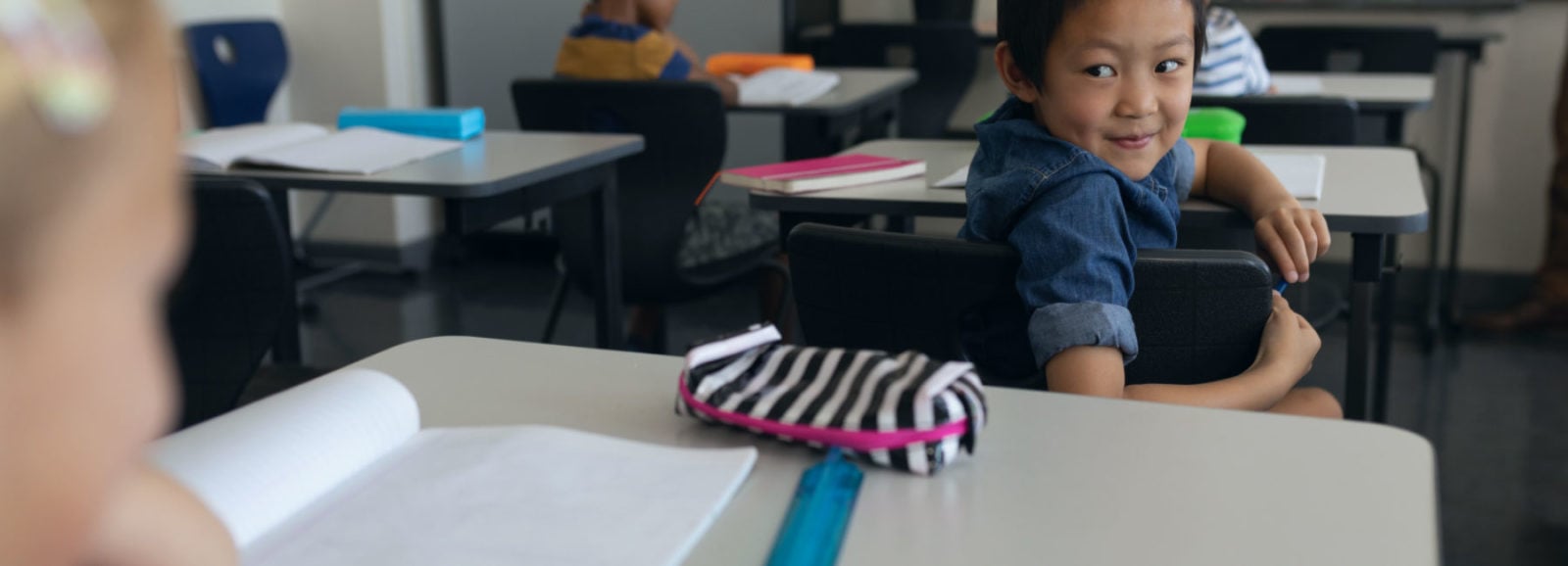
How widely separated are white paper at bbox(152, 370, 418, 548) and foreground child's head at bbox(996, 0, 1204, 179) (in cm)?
81

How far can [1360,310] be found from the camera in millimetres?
1666

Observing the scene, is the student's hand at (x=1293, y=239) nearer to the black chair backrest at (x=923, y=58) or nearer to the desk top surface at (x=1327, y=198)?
the desk top surface at (x=1327, y=198)

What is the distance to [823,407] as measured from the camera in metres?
0.67

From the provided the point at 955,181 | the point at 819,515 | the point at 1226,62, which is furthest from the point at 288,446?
the point at 1226,62

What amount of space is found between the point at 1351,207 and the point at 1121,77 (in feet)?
1.62

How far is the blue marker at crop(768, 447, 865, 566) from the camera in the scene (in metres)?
0.55

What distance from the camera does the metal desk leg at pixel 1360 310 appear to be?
1.60 metres

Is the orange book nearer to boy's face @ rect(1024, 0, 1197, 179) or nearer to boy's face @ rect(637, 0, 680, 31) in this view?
boy's face @ rect(637, 0, 680, 31)

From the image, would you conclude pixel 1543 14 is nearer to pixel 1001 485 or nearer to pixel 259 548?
pixel 1001 485

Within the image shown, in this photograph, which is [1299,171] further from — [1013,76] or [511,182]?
[511,182]

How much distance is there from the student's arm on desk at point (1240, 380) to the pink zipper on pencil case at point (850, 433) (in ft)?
1.69

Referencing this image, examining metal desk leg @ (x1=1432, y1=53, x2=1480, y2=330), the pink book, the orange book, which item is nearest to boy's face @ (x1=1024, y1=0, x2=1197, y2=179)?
the pink book

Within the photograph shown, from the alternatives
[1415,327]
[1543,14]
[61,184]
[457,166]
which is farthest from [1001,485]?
[1543,14]

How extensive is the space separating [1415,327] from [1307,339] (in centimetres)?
277
